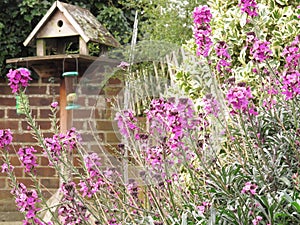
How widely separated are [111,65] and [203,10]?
89.4 inches

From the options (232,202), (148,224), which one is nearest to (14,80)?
(148,224)

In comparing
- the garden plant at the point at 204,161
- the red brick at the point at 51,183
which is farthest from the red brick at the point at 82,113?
the red brick at the point at 51,183

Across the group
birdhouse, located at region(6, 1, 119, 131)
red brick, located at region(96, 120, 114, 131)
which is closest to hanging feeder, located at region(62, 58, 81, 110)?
birdhouse, located at region(6, 1, 119, 131)

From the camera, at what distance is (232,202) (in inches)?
84.9

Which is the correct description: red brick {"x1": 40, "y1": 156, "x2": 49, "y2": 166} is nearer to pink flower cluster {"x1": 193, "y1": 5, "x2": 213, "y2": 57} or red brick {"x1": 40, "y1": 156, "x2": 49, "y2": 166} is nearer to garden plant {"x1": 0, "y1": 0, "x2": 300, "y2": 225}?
garden plant {"x1": 0, "y1": 0, "x2": 300, "y2": 225}

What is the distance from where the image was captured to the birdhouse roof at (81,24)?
164 inches

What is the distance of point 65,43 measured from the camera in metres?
4.44

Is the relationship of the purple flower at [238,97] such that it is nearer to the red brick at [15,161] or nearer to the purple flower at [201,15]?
the purple flower at [201,15]

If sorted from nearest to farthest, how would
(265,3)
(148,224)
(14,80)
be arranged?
(14,80), (148,224), (265,3)

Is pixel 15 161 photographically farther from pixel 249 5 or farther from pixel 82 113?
pixel 249 5

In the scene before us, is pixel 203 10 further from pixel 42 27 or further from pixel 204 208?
pixel 42 27

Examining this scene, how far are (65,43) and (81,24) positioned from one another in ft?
0.93

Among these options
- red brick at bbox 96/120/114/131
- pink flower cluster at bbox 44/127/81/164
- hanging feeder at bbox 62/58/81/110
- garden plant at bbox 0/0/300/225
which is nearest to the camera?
garden plant at bbox 0/0/300/225

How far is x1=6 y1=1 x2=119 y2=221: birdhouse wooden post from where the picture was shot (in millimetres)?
4125
